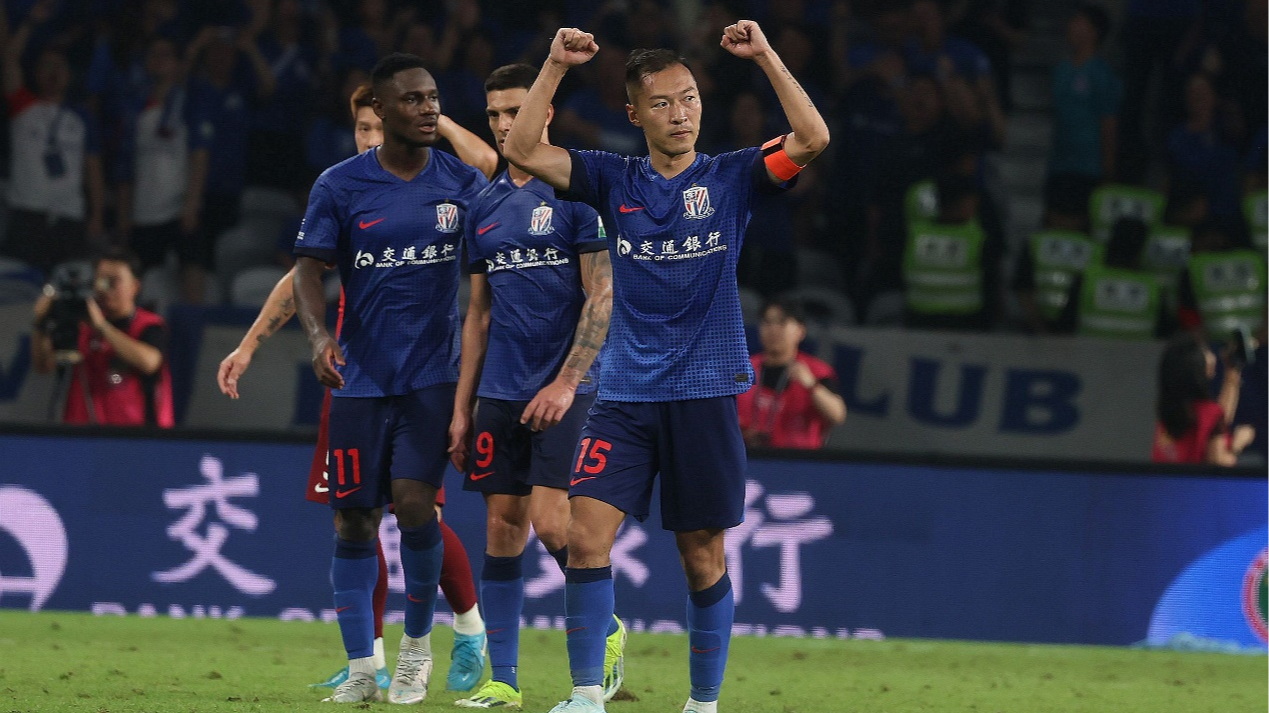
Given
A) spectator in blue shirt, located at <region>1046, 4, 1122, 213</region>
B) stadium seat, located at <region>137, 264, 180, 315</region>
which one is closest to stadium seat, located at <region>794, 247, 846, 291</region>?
spectator in blue shirt, located at <region>1046, 4, 1122, 213</region>

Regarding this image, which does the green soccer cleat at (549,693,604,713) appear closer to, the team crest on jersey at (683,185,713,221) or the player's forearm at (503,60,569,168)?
the team crest on jersey at (683,185,713,221)

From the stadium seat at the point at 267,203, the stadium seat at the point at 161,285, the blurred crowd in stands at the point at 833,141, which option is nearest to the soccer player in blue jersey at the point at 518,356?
the blurred crowd in stands at the point at 833,141

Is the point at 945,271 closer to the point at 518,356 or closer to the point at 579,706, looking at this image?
the point at 518,356

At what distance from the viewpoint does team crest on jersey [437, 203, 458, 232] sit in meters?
6.30

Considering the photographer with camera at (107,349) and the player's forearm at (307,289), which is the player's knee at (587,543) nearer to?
the player's forearm at (307,289)

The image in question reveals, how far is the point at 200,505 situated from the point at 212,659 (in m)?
1.71

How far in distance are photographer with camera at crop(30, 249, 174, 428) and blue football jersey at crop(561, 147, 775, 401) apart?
5.34 meters

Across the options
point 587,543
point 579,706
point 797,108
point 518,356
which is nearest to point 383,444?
point 518,356

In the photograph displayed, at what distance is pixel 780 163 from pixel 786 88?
265 millimetres

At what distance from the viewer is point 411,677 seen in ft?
20.7

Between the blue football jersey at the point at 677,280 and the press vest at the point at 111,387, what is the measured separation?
5349mm

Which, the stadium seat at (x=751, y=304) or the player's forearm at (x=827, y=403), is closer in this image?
the player's forearm at (x=827, y=403)

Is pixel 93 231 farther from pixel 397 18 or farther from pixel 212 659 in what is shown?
pixel 212 659

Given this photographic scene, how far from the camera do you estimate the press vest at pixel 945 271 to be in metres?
12.0
